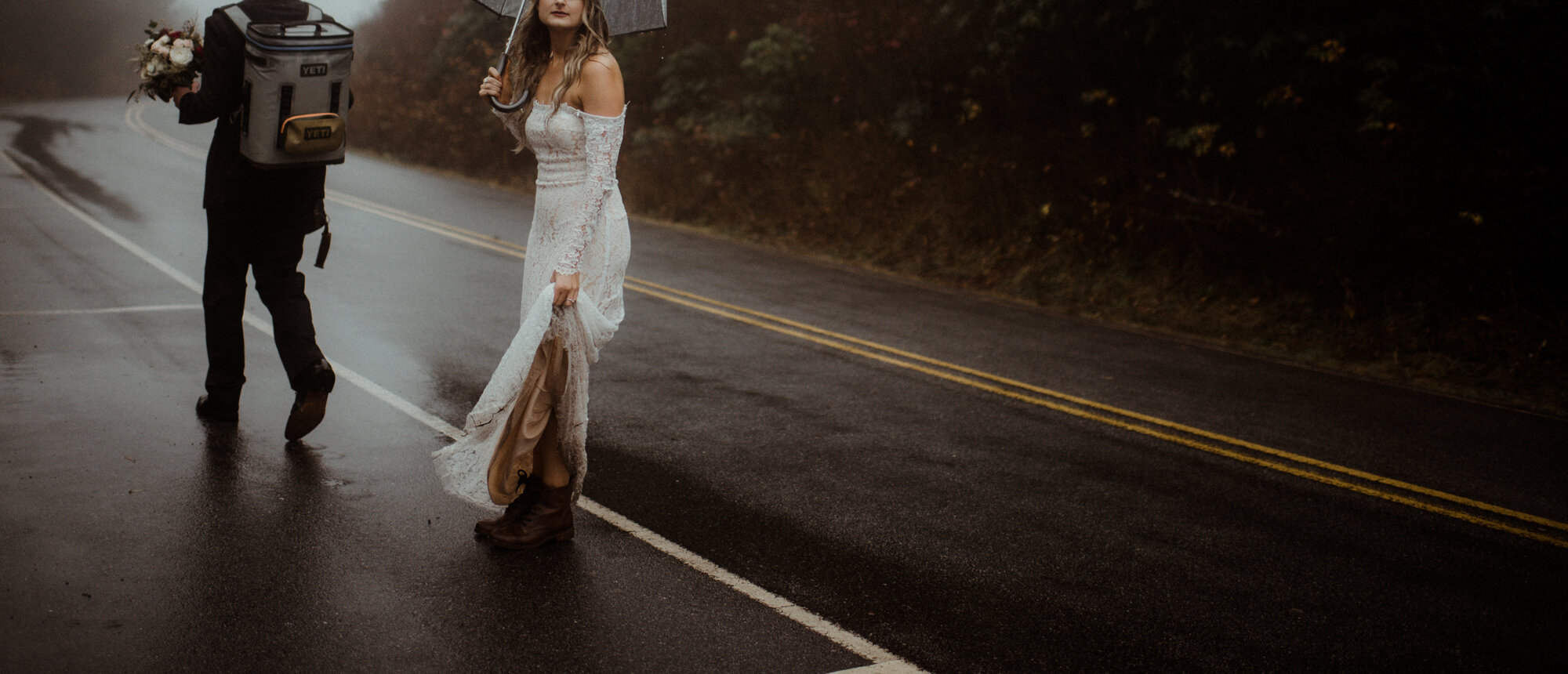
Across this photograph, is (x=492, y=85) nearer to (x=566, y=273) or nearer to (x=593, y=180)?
(x=593, y=180)

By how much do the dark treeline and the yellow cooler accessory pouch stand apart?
366 inches

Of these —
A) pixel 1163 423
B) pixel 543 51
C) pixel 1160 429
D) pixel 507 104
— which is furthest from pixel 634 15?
pixel 1163 423

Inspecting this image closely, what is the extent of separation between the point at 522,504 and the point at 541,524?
5.2 inches

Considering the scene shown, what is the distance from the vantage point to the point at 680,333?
29.8ft

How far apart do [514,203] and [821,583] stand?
1548cm

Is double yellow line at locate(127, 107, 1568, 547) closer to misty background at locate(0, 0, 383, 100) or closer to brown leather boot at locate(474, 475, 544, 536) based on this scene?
brown leather boot at locate(474, 475, 544, 536)

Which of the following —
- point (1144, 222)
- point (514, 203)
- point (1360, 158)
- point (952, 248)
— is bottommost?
point (514, 203)

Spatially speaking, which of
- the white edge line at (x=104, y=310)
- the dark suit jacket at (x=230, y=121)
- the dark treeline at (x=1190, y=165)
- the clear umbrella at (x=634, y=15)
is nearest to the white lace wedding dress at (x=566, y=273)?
the clear umbrella at (x=634, y=15)

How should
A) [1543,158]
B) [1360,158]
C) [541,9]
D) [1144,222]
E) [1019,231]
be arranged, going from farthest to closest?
[1019,231]
[1144,222]
[1360,158]
[1543,158]
[541,9]

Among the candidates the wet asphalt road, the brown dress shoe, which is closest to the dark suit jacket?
the brown dress shoe

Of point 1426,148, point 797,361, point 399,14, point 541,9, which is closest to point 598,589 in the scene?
point 541,9

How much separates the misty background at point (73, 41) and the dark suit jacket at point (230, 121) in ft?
112

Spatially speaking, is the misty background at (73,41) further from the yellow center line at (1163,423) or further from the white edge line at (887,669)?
the white edge line at (887,669)

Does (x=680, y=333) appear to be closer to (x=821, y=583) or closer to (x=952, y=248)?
(x=821, y=583)
